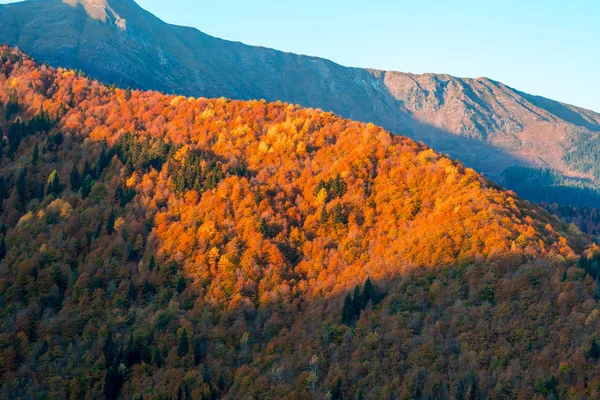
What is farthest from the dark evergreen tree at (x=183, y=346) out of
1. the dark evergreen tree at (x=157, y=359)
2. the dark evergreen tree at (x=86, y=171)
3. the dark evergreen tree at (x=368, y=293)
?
the dark evergreen tree at (x=86, y=171)

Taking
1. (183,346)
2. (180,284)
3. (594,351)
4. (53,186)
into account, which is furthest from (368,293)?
(53,186)

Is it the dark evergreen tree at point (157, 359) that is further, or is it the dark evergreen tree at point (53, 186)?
the dark evergreen tree at point (53, 186)

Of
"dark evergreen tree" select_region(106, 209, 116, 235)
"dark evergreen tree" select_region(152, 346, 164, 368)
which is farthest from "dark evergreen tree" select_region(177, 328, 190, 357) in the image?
"dark evergreen tree" select_region(106, 209, 116, 235)

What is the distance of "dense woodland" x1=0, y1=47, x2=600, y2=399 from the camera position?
12712 cm

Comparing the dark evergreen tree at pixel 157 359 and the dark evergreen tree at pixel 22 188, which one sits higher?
the dark evergreen tree at pixel 22 188

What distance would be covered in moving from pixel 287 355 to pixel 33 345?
52866 millimetres

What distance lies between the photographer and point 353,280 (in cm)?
15750

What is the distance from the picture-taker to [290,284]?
6412 inches

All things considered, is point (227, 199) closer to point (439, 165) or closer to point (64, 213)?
point (64, 213)

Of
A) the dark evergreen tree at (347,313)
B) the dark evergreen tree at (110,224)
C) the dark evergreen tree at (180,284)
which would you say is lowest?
the dark evergreen tree at (180,284)

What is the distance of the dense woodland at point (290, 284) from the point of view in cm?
12712

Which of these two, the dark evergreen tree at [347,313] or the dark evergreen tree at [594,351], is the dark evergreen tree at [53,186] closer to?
the dark evergreen tree at [347,313]

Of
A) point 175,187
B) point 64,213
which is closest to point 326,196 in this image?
point 175,187

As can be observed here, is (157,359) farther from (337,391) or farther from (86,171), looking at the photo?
(86,171)
